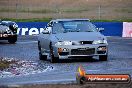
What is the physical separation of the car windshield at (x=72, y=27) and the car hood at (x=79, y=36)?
1.43ft

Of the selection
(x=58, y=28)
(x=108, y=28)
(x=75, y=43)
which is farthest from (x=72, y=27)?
(x=108, y=28)

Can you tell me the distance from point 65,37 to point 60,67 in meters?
1.94

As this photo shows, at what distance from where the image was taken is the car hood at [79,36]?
68.1ft

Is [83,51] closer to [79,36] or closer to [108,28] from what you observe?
[79,36]

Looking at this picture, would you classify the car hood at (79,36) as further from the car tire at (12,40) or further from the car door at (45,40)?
the car tire at (12,40)

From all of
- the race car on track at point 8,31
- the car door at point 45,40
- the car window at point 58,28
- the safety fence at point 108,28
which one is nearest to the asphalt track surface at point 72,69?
the car door at point 45,40

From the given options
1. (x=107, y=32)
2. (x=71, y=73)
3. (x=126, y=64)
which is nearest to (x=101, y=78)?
(x=71, y=73)

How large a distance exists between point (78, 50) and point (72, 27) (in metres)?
1.47

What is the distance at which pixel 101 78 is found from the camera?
12031 mm

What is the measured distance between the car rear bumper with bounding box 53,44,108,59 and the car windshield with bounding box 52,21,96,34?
1075 millimetres

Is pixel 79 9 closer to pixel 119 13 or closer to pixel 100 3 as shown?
pixel 100 3

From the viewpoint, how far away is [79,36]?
20953 mm

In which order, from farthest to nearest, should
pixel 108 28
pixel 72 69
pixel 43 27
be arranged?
pixel 43 27, pixel 108 28, pixel 72 69

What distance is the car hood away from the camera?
20.8 meters
